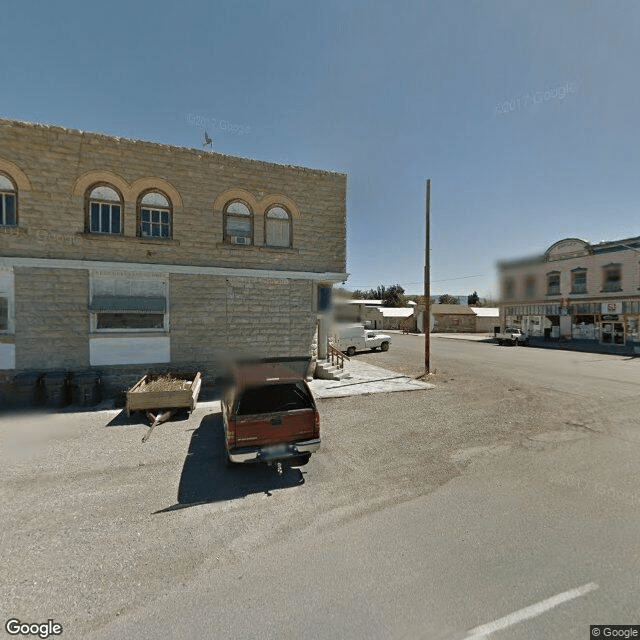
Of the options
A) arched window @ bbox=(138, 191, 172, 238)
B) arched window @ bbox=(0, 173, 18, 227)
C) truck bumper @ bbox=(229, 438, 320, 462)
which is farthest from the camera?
arched window @ bbox=(138, 191, 172, 238)

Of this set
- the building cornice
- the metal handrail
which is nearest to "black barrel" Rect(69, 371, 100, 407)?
the building cornice

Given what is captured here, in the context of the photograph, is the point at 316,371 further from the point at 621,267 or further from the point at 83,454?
the point at 621,267

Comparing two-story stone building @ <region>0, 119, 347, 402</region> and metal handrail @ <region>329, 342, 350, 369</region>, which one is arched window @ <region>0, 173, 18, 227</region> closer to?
two-story stone building @ <region>0, 119, 347, 402</region>

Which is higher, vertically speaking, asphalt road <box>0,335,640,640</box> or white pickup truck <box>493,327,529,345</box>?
white pickup truck <box>493,327,529,345</box>

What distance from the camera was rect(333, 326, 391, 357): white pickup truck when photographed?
21.5m

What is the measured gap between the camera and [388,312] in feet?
177

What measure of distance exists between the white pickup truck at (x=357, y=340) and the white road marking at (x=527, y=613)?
56.3ft

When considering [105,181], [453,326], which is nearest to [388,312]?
[453,326]

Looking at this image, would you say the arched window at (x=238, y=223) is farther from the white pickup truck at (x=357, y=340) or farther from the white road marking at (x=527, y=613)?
the white road marking at (x=527, y=613)

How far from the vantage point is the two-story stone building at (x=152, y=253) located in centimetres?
977

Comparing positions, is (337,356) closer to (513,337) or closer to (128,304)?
(128,304)

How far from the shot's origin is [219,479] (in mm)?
5223

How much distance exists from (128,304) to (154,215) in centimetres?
304

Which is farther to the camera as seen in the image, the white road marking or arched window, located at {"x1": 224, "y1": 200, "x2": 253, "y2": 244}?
arched window, located at {"x1": 224, "y1": 200, "x2": 253, "y2": 244}
